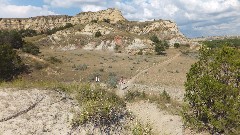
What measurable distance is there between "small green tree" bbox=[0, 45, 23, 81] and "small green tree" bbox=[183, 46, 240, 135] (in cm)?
2135

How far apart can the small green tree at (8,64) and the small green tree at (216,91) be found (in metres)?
21.4

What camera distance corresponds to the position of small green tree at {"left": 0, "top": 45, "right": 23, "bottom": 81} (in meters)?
34.3

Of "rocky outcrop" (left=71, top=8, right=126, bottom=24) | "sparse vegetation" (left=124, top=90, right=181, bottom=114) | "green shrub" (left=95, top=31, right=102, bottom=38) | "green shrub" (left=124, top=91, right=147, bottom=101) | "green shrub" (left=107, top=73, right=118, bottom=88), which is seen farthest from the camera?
"rocky outcrop" (left=71, top=8, right=126, bottom=24)

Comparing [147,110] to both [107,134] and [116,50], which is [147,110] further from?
[116,50]

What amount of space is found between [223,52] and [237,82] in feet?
4.99

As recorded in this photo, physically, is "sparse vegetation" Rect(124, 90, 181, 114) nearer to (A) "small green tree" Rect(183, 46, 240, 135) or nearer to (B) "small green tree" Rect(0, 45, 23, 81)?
(A) "small green tree" Rect(183, 46, 240, 135)

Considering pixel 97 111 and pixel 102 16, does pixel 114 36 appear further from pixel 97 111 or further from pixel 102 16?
pixel 97 111

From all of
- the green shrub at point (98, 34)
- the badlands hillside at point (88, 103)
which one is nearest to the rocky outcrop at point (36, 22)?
the green shrub at point (98, 34)

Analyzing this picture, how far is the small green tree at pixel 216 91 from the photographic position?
1536 cm

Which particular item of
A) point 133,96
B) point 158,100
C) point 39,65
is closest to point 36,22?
point 39,65

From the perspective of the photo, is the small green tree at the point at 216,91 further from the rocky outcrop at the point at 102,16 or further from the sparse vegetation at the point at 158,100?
the rocky outcrop at the point at 102,16

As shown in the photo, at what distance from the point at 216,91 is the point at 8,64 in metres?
25.8

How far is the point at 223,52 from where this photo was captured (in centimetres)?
1628

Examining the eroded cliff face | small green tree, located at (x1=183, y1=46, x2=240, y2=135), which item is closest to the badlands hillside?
small green tree, located at (x1=183, y1=46, x2=240, y2=135)
